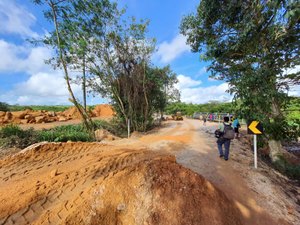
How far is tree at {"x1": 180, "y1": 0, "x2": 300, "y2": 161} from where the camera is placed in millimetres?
6594

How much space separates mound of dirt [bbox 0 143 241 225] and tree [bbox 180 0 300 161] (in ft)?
16.0

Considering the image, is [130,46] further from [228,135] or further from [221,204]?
[221,204]

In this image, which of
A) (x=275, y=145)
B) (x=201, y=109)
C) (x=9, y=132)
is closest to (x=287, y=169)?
(x=275, y=145)

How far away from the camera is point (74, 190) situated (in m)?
3.96

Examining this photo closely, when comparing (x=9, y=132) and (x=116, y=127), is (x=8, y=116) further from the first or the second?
(x=9, y=132)

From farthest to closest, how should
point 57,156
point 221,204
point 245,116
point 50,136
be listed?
1. point 50,136
2. point 245,116
3. point 57,156
4. point 221,204

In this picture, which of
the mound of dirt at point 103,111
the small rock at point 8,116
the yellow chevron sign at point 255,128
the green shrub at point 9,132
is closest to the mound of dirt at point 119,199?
the yellow chevron sign at point 255,128

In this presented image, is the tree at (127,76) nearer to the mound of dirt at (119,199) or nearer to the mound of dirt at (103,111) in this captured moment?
the mound of dirt at (119,199)

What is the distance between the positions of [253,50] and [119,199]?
25.3 ft

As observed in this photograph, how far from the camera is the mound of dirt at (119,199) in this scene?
3217mm

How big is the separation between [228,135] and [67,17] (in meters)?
11.1

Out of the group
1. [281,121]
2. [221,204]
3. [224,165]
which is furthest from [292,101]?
[221,204]

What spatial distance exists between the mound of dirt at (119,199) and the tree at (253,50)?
4892 millimetres

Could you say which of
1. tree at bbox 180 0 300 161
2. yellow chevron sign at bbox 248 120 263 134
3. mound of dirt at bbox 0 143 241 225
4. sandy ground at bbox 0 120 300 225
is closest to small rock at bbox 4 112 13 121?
sandy ground at bbox 0 120 300 225
